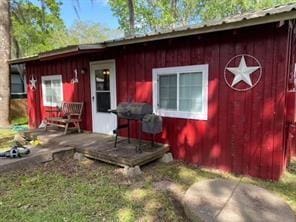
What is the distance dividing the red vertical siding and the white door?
574 mm

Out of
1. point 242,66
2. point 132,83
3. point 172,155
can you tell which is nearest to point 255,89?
point 242,66

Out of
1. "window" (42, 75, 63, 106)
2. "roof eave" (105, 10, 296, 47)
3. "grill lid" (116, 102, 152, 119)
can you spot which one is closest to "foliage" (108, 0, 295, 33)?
"window" (42, 75, 63, 106)

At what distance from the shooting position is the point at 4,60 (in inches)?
328

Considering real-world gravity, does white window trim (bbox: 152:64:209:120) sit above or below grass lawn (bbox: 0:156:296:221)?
above

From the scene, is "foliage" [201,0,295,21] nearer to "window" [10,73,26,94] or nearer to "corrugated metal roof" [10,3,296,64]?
"window" [10,73,26,94]

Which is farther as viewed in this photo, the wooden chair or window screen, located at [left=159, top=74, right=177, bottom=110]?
the wooden chair

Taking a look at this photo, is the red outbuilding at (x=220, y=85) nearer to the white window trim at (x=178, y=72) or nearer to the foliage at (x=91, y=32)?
the white window trim at (x=178, y=72)

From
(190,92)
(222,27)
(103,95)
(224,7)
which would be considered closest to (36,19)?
(103,95)

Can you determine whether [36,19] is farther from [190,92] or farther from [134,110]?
[190,92]

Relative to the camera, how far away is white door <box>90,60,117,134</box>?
6109mm

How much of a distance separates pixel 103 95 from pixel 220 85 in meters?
3.16

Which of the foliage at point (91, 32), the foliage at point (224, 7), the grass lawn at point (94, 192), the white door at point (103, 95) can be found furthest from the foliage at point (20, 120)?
the foliage at point (91, 32)

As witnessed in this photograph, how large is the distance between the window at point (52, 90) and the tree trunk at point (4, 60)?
1.39 metres

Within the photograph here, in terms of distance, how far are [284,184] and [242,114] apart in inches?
49.0
